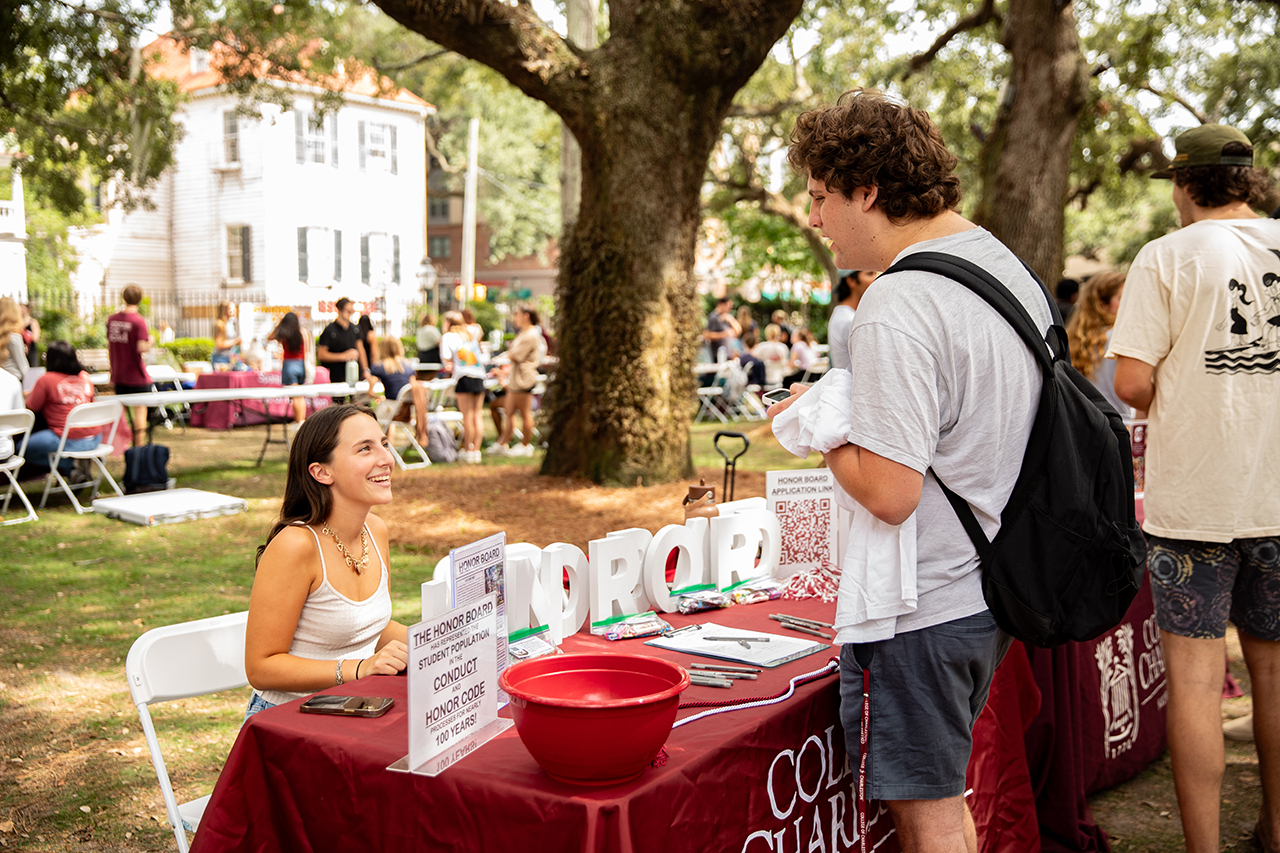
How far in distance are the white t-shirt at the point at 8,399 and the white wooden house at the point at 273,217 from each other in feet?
71.4

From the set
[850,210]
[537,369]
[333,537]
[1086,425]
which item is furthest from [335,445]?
[537,369]

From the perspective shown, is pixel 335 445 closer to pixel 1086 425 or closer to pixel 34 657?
pixel 1086 425

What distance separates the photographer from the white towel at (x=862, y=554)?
5.79ft

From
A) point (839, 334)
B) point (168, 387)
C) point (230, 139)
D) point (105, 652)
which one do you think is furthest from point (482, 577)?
point (230, 139)

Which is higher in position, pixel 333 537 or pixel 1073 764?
pixel 333 537

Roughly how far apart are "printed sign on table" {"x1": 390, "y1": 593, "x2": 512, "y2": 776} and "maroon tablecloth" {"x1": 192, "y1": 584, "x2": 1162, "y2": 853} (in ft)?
0.12

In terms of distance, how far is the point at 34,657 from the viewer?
4.95 m

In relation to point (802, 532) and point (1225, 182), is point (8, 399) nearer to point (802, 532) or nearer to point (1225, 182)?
point (802, 532)

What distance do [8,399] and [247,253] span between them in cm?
2351

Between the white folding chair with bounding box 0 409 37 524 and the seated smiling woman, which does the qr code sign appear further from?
the white folding chair with bounding box 0 409 37 524

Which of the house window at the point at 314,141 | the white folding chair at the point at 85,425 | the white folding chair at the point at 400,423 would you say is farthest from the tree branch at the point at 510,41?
the house window at the point at 314,141

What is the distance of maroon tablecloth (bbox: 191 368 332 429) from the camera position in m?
14.3

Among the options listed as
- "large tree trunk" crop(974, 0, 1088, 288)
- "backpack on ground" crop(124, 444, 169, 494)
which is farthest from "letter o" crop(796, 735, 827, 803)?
"large tree trunk" crop(974, 0, 1088, 288)

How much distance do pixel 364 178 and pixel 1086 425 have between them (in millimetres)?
32575
